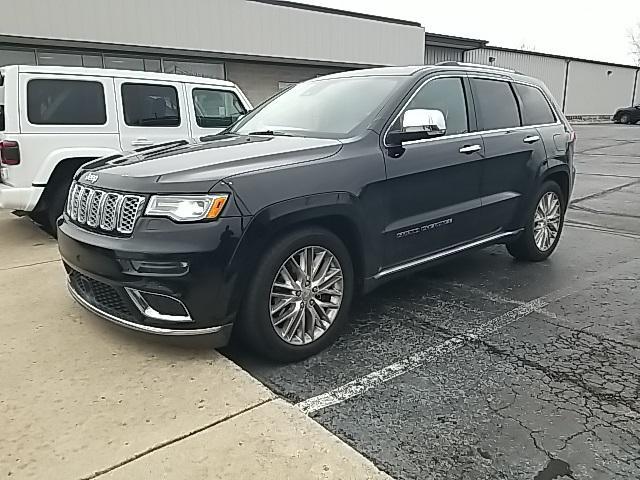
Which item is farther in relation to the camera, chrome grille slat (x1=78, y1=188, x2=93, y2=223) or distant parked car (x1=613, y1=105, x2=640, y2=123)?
distant parked car (x1=613, y1=105, x2=640, y2=123)

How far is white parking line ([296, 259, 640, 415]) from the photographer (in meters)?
2.95

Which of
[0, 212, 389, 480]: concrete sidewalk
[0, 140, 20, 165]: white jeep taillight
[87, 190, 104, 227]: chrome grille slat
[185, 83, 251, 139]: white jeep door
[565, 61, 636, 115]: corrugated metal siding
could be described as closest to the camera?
[0, 212, 389, 480]: concrete sidewalk

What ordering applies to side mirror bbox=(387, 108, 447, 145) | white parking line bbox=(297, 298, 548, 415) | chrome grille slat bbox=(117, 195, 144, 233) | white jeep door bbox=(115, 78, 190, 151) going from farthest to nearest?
1. white jeep door bbox=(115, 78, 190, 151)
2. side mirror bbox=(387, 108, 447, 145)
3. chrome grille slat bbox=(117, 195, 144, 233)
4. white parking line bbox=(297, 298, 548, 415)

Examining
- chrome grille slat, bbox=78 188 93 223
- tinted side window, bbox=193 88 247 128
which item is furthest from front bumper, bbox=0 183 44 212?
chrome grille slat, bbox=78 188 93 223

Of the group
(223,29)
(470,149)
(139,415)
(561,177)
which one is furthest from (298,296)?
(223,29)

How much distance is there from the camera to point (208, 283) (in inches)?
117

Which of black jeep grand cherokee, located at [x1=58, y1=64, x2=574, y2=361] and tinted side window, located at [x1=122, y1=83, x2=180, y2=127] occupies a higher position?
tinted side window, located at [x1=122, y1=83, x2=180, y2=127]

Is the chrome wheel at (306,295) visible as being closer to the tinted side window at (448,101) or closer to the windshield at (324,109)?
the windshield at (324,109)

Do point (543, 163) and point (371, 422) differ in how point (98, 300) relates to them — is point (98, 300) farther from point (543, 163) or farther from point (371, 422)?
point (543, 163)

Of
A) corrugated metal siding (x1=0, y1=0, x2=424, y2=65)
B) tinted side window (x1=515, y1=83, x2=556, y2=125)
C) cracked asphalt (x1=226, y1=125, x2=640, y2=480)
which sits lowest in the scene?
cracked asphalt (x1=226, y1=125, x2=640, y2=480)

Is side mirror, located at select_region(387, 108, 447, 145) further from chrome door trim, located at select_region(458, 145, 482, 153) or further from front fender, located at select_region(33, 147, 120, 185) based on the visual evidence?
front fender, located at select_region(33, 147, 120, 185)

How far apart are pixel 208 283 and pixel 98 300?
0.87 meters

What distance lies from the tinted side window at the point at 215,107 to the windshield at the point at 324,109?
119 inches

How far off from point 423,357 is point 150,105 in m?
5.24
